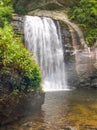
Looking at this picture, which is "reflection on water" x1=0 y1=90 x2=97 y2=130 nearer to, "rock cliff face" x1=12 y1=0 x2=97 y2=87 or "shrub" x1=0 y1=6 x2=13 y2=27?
"rock cliff face" x1=12 y1=0 x2=97 y2=87

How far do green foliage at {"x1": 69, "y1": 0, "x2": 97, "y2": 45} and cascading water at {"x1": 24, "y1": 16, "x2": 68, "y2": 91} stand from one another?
1958 mm

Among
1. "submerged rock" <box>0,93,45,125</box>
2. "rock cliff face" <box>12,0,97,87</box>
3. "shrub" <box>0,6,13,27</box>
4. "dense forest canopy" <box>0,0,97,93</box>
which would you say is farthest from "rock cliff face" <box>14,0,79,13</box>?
"submerged rock" <box>0,93,45,125</box>

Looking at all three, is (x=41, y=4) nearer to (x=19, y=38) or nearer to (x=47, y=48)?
(x=47, y=48)

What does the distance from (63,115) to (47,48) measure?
8584mm

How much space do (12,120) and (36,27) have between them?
10.6 metres

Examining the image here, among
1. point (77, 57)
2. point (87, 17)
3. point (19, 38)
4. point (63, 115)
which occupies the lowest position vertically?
point (63, 115)

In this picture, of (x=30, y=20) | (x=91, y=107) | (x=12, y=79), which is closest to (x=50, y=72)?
(x=30, y=20)

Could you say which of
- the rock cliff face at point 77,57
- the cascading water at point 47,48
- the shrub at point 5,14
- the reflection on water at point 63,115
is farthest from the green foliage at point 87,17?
the reflection on water at point 63,115

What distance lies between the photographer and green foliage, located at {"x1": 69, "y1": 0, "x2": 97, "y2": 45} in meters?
23.1

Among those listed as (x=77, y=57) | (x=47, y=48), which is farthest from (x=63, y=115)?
(x=47, y=48)

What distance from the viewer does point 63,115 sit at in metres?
14.6

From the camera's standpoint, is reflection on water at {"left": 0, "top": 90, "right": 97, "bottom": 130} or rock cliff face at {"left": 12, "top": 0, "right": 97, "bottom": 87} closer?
reflection on water at {"left": 0, "top": 90, "right": 97, "bottom": 130}

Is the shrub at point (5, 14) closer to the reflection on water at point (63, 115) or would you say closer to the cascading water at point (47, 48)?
the cascading water at point (47, 48)

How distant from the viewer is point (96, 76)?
72.3 feet
